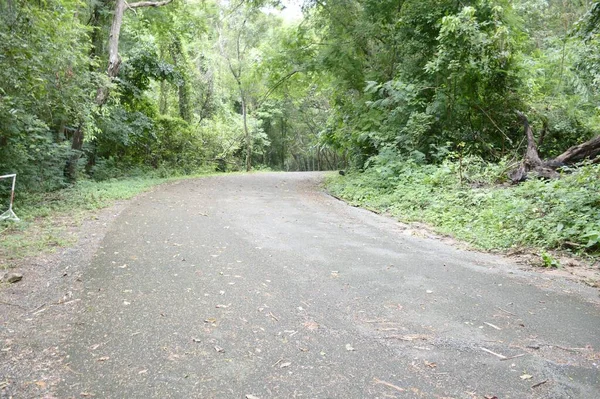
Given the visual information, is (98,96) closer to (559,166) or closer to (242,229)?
(242,229)

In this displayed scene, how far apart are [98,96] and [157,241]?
7.45 metres

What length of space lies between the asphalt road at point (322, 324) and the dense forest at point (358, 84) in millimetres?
2440

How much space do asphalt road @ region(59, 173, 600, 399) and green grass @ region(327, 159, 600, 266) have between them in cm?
98

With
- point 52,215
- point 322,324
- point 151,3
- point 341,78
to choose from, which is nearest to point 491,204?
point 322,324

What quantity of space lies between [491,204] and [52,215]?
28.0 ft

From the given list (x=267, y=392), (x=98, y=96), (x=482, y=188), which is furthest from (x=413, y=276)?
(x=98, y=96)

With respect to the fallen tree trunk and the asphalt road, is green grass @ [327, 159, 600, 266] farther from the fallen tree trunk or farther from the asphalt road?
the asphalt road

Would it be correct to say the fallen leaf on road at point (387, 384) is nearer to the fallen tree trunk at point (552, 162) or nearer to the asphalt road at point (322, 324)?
the asphalt road at point (322, 324)

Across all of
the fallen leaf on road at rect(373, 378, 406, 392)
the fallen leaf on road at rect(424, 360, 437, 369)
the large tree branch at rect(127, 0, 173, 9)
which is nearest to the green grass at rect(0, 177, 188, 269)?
the fallen leaf on road at rect(373, 378, 406, 392)

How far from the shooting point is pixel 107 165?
50.9 feet

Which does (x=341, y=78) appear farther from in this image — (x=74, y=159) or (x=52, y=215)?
(x=52, y=215)

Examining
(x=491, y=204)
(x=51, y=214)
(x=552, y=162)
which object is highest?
(x=552, y=162)

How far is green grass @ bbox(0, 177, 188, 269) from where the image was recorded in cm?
556

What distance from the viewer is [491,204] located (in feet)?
25.0
